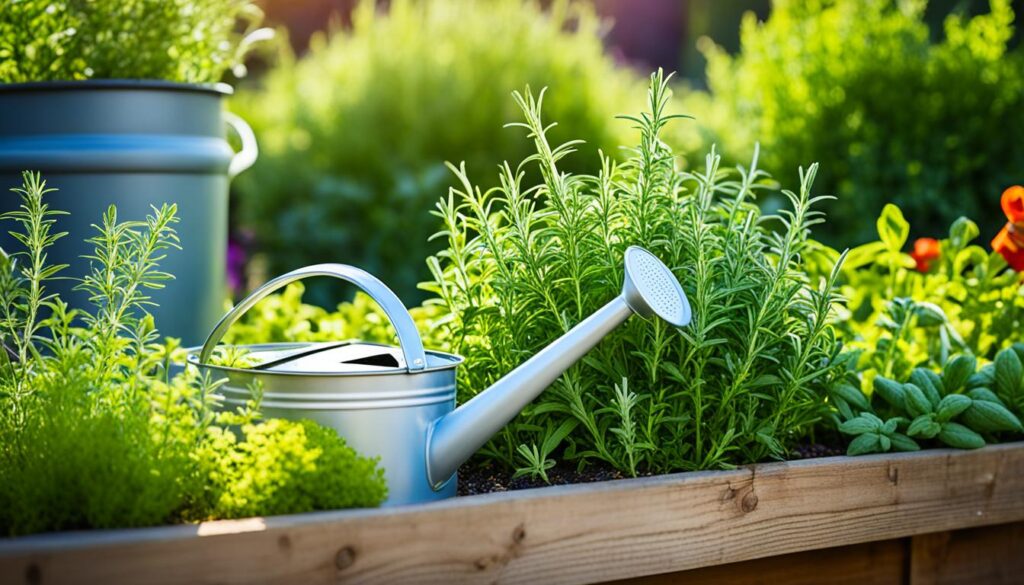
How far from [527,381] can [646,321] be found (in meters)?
0.26

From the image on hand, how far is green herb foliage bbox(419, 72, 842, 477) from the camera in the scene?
4.82ft

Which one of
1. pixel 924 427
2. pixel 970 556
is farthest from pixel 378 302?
pixel 970 556

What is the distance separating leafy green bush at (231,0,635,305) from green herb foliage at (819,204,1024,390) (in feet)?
7.86

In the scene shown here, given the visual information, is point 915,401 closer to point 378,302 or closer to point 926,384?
point 926,384

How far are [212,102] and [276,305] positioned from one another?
559 millimetres

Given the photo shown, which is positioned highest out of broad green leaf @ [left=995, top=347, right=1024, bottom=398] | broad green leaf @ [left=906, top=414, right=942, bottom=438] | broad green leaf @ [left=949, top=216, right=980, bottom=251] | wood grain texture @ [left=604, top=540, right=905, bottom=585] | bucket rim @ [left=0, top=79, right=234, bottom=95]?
bucket rim @ [left=0, top=79, right=234, bottom=95]

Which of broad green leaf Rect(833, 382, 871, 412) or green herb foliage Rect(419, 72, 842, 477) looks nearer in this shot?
green herb foliage Rect(419, 72, 842, 477)

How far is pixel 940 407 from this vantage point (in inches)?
67.1

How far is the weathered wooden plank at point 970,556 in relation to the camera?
1.72m

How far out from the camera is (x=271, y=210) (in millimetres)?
4812

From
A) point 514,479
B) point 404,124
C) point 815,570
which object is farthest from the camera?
point 404,124

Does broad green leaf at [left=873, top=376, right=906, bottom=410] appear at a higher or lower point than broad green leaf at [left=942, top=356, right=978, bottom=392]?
lower

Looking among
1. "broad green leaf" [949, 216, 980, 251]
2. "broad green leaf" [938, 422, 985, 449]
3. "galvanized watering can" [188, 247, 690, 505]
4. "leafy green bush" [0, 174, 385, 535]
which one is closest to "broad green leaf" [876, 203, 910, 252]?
"broad green leaf" [949, 216, 980, 251]

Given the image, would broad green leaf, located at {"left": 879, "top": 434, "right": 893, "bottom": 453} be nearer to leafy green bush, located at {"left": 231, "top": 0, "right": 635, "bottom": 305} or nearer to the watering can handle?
the watering can handle
